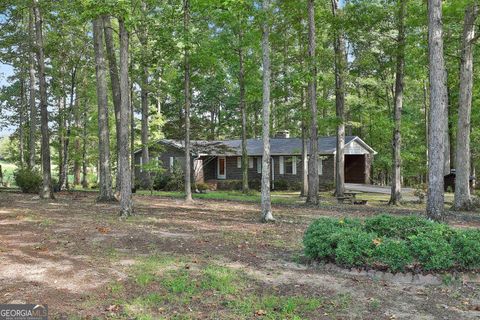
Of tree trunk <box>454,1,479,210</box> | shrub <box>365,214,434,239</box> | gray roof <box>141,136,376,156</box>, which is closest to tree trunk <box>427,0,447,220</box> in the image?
shrub <box>365,214,434,239</box>

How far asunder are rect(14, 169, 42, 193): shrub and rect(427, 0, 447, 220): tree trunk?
62.3ft

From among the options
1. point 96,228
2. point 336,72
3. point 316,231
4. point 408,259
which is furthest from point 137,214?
point 336,72

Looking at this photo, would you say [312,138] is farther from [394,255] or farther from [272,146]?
[272,146]

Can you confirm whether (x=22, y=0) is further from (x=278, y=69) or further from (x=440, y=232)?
(x=440, y=232)

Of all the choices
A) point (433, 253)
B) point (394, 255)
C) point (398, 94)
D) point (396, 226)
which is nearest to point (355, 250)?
point (394, 255)

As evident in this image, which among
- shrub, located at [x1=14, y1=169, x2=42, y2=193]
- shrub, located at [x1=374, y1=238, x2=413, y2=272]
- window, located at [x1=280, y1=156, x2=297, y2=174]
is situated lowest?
shrub, located at [x1=374, y1=238, x2=413, y2=272]

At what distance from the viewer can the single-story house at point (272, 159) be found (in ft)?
96.2

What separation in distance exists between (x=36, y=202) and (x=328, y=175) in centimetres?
1981

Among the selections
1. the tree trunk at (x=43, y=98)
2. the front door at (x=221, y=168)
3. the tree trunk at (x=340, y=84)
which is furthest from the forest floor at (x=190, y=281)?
the front door at (x=221, y=168)

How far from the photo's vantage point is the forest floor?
16.0 ft

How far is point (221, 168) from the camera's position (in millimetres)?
33406

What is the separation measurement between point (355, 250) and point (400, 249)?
2.32 feet

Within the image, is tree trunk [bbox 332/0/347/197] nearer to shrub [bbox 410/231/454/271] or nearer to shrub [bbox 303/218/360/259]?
shrub [bbox 303/218/360/259]

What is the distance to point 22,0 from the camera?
661 inches
